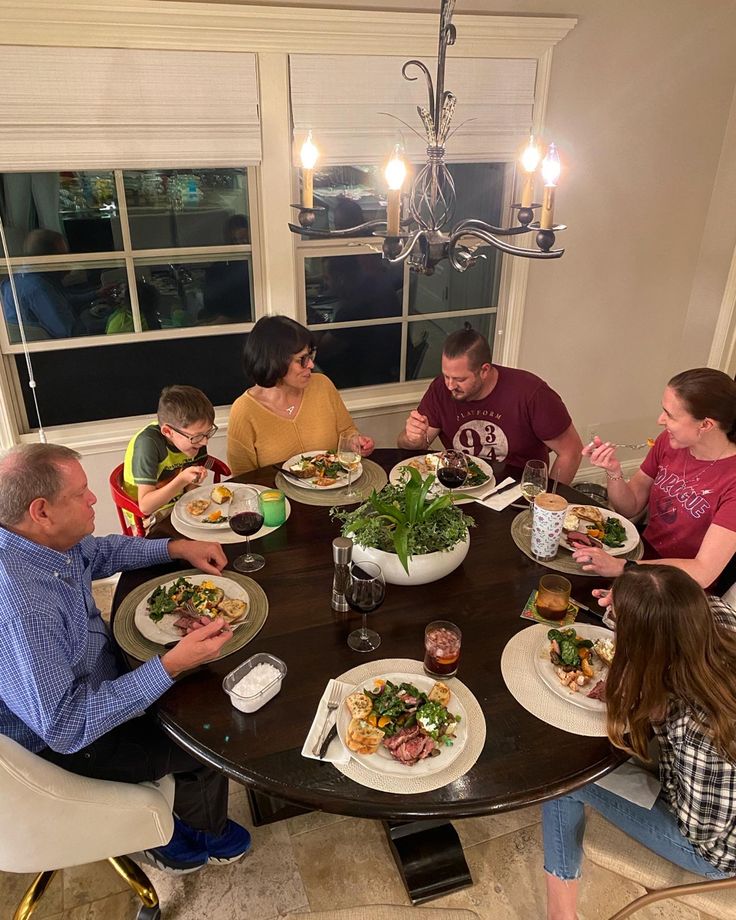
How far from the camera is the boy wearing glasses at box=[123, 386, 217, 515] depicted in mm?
2281

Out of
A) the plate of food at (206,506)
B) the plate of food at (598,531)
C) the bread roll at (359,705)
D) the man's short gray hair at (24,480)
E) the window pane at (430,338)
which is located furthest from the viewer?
the window pane at (430,338)

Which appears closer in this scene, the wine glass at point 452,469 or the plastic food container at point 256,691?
the plastic food container at point 256,691

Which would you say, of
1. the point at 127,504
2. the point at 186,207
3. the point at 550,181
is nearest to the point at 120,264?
the point at 186,207

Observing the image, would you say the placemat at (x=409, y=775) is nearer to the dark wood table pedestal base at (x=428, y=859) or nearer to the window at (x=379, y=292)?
the dark wood table pedestal base at (x=428, y=859)

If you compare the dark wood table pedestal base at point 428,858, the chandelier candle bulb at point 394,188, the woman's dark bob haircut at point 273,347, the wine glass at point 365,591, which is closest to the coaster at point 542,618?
the wine glass at point 365,591

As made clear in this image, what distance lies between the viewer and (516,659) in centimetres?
159

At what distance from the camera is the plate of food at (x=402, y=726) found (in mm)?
1343

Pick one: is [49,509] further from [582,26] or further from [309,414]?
[582,26]

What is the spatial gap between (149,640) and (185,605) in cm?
13

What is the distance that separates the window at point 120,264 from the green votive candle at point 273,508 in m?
1.26

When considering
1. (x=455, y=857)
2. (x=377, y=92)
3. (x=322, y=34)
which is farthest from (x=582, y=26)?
(x=455, y=857)

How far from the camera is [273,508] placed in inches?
81.9

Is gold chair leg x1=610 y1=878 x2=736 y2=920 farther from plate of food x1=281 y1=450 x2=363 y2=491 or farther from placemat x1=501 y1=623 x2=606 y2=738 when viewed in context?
plate of food x1=281 y1=450 x2=363 y2=491

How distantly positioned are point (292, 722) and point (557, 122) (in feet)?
9.58
